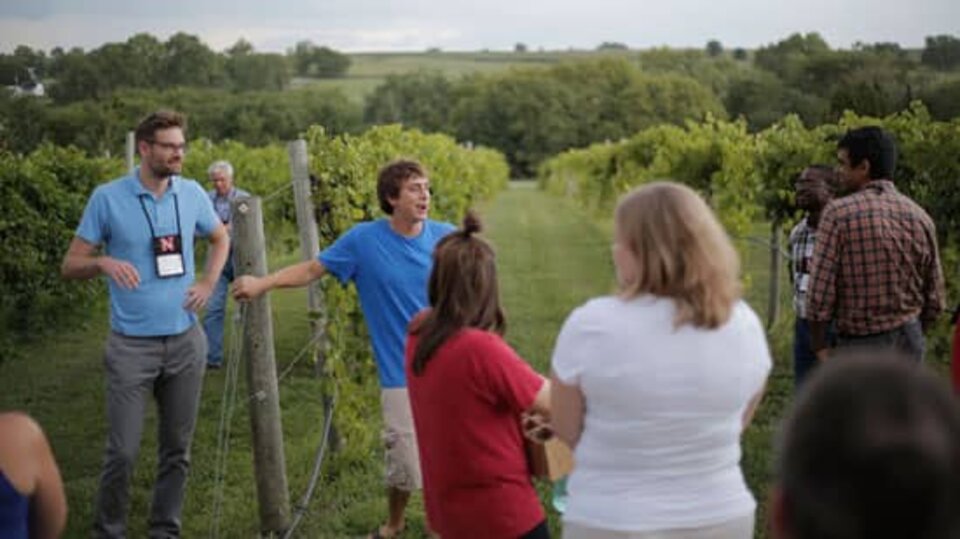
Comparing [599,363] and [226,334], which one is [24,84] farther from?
[599,363]

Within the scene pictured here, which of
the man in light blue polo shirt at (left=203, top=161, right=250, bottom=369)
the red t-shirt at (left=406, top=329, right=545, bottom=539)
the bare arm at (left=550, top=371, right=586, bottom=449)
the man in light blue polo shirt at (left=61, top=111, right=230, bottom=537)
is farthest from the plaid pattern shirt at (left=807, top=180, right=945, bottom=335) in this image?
the man in light blue polo shirt at (left=203, top=161, right=250, bottom=369)

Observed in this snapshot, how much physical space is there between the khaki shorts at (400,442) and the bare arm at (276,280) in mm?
654

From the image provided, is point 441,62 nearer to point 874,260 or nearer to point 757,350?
point 874,260

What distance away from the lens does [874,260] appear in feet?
17.1

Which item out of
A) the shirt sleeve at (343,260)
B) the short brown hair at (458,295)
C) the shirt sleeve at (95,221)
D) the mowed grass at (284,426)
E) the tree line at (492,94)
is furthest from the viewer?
the tree line at (492,94)

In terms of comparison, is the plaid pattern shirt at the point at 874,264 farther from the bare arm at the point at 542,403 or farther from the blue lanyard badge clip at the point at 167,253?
the blue lanyard badge clip at the point at 167,253

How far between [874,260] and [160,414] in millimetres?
3342

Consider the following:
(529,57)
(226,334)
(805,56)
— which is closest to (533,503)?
(226,334)

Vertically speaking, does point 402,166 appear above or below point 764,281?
above

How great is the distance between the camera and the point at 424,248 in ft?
17.3

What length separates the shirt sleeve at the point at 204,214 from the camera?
5535mm

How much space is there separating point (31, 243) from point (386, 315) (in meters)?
9.17

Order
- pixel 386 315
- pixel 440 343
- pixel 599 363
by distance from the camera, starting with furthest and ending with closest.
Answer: pixel 386 315, pixel 440 343, pixel 599 363

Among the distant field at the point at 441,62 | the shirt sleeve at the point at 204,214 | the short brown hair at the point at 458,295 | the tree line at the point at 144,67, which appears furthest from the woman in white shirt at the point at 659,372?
the distant field at the point at 441,62
